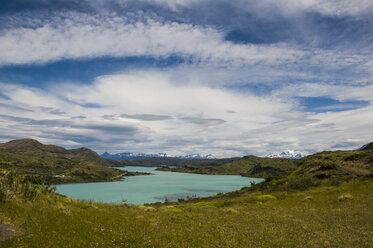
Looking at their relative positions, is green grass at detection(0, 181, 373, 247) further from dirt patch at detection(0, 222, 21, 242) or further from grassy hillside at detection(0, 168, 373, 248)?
dirt patch at detection(0, 222, 21, 242)

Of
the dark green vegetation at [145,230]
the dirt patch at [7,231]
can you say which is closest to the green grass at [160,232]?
the dark green vegetation at [145,230]

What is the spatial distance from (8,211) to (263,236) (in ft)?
47.5

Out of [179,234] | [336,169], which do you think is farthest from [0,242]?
[336,169]

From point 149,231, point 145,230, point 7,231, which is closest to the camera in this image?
point 7,231

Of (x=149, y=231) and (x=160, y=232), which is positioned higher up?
(x=149, y=231)

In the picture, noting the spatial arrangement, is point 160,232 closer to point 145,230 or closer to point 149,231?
point 149,231

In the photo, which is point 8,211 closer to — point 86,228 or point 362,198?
point 86,228

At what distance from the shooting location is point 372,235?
13.9 m

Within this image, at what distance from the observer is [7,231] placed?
9.23m

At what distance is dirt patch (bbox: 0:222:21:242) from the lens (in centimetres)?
886

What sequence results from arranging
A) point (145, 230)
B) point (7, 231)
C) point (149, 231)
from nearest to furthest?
point (7, 231), point (149, 231), point (145, 230)

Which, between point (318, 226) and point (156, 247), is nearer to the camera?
point (156, 247)

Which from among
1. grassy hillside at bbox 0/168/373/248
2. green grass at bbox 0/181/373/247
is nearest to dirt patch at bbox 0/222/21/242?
grassy hillside at bbox 0/168/373/248

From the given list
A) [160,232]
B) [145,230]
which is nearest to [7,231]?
[145,230]
